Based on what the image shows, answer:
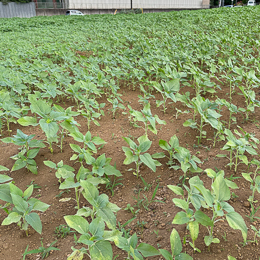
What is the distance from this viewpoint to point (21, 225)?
5.93 ft

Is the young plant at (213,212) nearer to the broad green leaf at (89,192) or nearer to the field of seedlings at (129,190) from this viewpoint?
the field of seedlings at (129,190)

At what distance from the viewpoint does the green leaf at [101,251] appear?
4.03 ft

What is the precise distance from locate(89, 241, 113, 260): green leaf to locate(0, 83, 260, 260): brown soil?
39 centimetres

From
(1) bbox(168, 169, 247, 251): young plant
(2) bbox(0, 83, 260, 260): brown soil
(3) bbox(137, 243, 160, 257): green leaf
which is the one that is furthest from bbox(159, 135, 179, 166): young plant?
(3) bbox(137, 243, 160, 257): green leaf

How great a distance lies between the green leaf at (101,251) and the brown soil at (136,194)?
39cm

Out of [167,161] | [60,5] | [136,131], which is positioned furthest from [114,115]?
[60,5]

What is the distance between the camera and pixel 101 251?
1.25 m

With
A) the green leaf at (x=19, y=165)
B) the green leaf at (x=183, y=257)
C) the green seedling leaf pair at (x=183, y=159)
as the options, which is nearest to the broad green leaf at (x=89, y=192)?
the green leaf at (x=183, y=257)

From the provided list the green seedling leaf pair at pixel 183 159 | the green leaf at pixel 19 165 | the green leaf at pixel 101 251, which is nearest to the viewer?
the green leaf at pixel 101 251

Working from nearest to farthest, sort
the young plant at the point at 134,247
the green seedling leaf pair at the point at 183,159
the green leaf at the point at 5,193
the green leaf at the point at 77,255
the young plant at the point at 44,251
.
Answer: the young plant at the point at 134,247
the green leaf at the point at 77,255
the young plant at the point at 44,251
the green leaf at the point at 5,193
the green seedling leaf pair at the point at 183,159

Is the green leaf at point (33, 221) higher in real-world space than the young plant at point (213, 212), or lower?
lower

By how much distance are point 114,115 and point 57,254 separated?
7.09ft

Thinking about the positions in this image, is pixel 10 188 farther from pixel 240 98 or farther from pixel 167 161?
pixel 240 98

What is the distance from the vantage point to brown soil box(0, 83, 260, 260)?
1.61m
